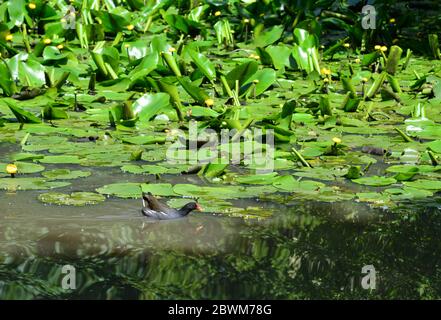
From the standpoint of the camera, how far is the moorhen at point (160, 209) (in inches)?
174

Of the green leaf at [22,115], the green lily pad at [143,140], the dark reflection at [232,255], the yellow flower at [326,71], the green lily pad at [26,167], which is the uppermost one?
the yellow flower at [326,71]

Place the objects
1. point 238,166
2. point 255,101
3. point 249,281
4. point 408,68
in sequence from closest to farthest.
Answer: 1. point 249,281
2. point 238,166
3. point 255,101
4. point 408,68

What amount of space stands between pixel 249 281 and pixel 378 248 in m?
0.64

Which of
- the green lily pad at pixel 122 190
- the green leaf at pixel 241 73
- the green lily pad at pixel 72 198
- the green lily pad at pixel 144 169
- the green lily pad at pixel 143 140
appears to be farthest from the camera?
the green leaf at pixel 241 73

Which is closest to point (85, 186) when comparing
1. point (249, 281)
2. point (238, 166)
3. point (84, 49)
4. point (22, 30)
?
point (238, 166)

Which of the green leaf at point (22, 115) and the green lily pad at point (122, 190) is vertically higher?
the green leaf at point (22, 115)

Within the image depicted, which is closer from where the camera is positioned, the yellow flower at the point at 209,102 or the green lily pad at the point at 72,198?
the green lily pad at the point at 72,198

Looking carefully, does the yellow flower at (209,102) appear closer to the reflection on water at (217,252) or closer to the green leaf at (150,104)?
the green leaf at (150,104)

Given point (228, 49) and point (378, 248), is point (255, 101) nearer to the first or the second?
point (228, 49)

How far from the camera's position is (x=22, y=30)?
27.0 feet

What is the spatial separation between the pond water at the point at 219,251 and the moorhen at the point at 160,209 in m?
0.03

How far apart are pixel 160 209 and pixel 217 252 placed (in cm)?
39

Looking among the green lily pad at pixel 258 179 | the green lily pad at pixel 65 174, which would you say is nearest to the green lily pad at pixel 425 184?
the green lily pad at pixel 258 179

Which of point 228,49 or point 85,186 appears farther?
point 228,49
